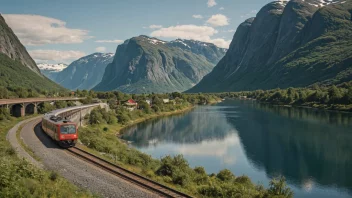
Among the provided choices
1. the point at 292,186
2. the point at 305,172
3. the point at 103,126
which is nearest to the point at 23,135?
the point at 292,186

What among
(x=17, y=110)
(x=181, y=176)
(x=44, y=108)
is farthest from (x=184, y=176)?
(x=44, y=108)

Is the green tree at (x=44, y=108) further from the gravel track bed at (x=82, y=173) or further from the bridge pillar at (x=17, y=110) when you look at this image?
the gravel track bed at (x=82, y=173)

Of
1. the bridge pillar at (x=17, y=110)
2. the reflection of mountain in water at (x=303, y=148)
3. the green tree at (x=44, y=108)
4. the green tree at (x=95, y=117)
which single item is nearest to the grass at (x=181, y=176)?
the reflection of mountain in water at (x=303, y=148)

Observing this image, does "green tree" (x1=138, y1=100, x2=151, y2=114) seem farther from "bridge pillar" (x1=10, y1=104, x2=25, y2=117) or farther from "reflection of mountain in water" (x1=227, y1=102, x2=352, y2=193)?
"bridge pillar" (x1=10, y1=104, x2=25, y2=117)

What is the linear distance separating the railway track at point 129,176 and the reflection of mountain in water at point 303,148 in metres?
32.9

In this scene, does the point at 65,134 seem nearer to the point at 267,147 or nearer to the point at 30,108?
the point at 267,147

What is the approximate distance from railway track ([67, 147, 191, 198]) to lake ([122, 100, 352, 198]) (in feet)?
89.8

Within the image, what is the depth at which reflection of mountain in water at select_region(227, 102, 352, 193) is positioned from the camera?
5595 centimetres

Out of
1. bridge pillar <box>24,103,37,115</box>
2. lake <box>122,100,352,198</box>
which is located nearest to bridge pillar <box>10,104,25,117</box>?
bridge pillar <box>24,103,37,115</box>

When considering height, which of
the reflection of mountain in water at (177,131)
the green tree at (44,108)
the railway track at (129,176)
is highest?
the green tree at (44,108)

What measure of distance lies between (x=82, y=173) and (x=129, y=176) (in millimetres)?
4056

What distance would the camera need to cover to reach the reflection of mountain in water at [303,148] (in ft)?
184

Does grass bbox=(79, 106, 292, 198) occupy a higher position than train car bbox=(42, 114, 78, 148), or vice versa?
train car bbox=(42, 114, 78, 148)

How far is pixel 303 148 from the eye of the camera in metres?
74.9
